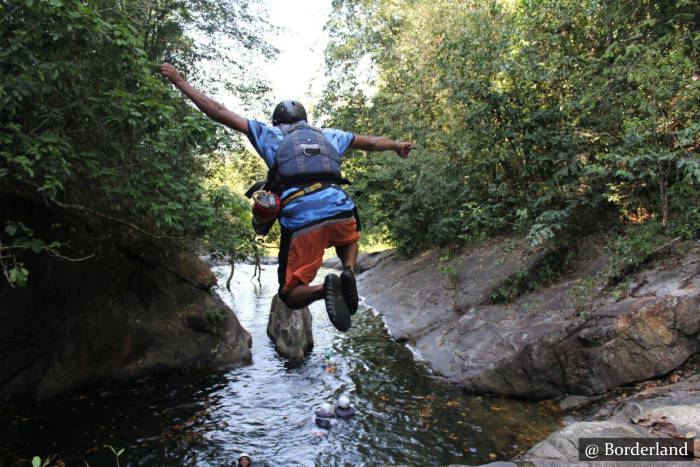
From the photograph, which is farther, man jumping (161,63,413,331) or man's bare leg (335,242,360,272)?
man's bare leg (335,242,360,272)

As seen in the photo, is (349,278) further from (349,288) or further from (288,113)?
(288,113)

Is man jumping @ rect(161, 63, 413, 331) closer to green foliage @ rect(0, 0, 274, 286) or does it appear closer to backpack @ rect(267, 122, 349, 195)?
backpack @ rect(267, 122, 349, 195)

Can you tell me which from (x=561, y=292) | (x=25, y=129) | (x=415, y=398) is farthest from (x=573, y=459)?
(x=25, y=129)

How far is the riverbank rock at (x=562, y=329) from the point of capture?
19.6 feet

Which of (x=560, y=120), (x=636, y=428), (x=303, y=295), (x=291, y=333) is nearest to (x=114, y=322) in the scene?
(x=291, y=333)

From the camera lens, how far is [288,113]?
393 centimetres

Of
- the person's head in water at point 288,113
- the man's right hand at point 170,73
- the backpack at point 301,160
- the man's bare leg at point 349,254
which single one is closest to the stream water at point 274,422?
the man's bare leg at point 349,254

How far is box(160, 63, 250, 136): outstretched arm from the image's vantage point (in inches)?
139

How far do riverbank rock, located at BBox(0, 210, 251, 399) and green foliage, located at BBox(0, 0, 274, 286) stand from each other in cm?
96

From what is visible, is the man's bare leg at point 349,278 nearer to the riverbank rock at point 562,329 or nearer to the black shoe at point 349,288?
the black shoe at point 349,288

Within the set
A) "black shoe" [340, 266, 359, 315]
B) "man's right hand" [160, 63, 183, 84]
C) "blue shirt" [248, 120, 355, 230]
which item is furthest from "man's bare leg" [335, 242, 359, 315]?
"man's right hand" [160, 63, 183, 84]

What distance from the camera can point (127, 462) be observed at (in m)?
5.58

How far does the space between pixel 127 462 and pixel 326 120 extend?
58.1ft

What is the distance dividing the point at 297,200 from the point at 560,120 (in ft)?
23.4
